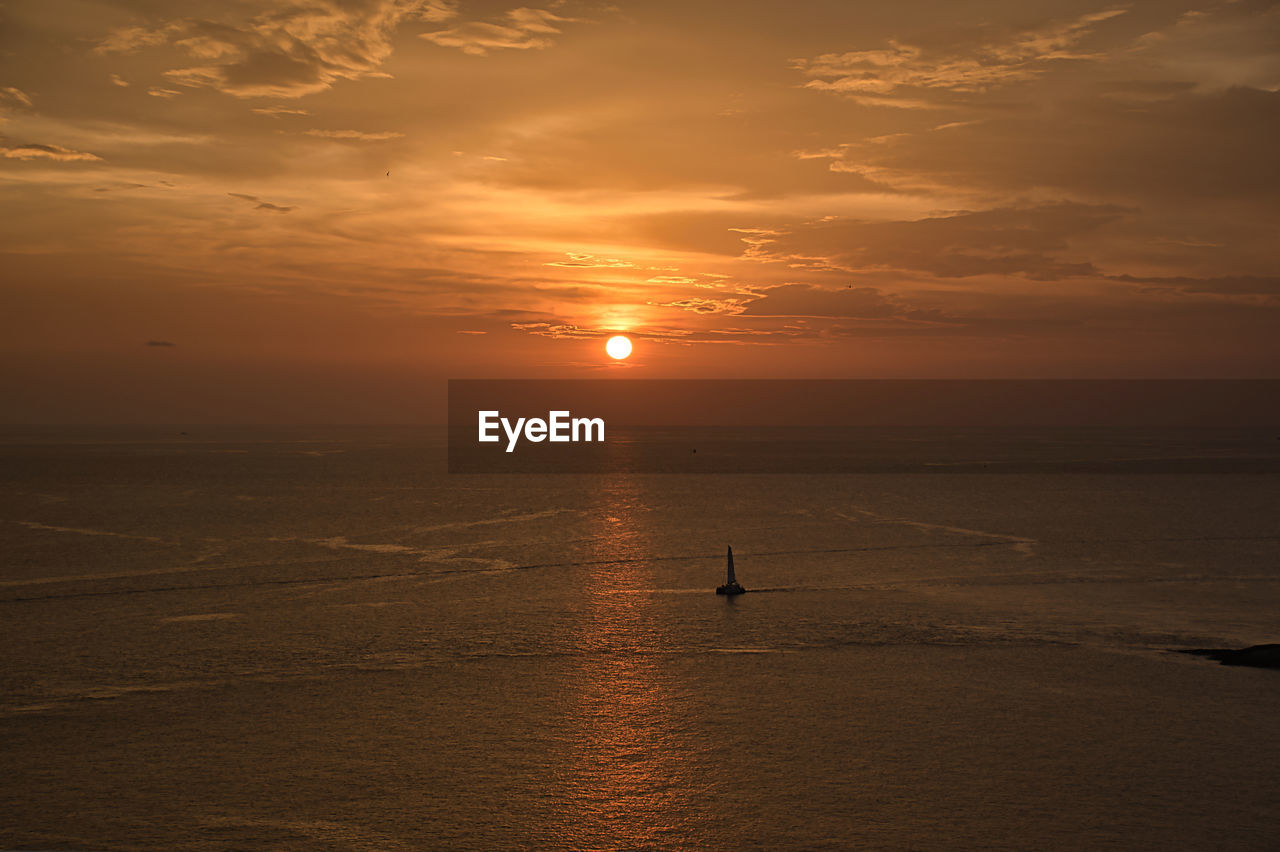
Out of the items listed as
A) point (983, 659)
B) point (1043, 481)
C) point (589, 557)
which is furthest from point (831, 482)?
point (983, 659)

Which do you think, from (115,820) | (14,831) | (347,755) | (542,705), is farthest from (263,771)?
(542,705)

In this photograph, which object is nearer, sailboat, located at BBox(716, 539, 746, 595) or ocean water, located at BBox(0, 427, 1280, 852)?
ocean water, located at BBox(0, 427, 1280, 852)

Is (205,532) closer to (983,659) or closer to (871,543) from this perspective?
(871,543)

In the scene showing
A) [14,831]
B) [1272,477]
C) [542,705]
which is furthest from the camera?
[1272,477]

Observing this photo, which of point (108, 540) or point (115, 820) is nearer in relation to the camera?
point (115, 820)

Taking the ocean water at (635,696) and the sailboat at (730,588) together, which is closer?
the ocean water at (635,696)

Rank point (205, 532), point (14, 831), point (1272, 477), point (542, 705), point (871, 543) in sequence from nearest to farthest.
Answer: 1. point (14, 831)
2. point (542, 705)
3. point (871, 543)
4. point (205, 532)
5. point (1272, 477)

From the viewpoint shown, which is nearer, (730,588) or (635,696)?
(635,696)
